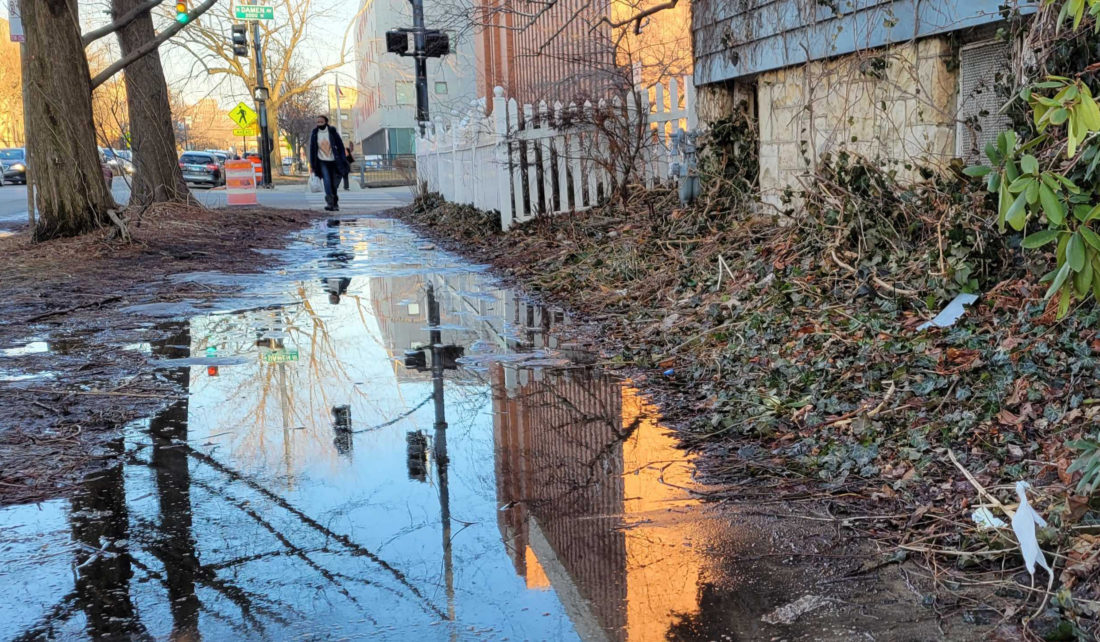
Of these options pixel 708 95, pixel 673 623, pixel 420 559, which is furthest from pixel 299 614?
pixel 708 95

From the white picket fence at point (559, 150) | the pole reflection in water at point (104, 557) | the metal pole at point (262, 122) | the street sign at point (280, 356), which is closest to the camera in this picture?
the pole reflection in water at point (104, 557)

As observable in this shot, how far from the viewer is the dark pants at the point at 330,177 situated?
2136 cm

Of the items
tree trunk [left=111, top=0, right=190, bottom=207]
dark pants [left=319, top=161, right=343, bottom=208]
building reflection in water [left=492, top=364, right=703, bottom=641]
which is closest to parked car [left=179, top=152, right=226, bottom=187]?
dark pants [left=319, top=161, right=343, bottom=208]

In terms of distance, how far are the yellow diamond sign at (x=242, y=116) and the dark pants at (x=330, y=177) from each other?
11426 millimetres

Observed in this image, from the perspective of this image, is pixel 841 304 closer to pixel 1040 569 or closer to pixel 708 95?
pixel 1040 569

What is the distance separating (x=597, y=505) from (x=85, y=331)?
522cm

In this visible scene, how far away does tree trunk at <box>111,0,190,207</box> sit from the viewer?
17469 millimetres

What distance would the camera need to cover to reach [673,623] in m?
2.87

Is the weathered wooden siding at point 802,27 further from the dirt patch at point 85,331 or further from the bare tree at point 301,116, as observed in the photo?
the bare tree at point 301,116

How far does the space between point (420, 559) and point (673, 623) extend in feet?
2.99

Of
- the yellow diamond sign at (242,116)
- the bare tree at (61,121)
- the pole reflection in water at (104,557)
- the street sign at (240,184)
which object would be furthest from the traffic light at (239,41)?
the pole reflection in water at (104,557)

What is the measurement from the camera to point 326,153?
2153 cm

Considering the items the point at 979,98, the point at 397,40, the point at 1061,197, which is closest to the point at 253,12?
the point at 397,40

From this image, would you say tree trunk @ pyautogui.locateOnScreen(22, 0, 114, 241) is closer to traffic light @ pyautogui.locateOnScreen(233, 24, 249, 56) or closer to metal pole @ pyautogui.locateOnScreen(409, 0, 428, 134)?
metal pole @ pyautogui.locateOnScreen(409, 0, 428, 134)
